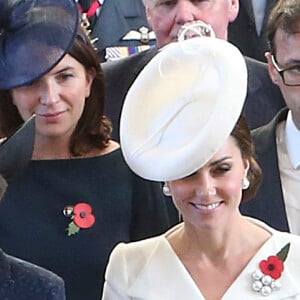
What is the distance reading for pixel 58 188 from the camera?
1.84 metres

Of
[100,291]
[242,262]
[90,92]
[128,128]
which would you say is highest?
[128,128]

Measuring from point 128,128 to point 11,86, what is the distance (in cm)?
22

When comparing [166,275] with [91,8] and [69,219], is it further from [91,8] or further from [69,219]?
[91,8]

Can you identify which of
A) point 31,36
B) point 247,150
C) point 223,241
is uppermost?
point 31,36

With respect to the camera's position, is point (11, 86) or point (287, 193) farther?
point (287, 193)

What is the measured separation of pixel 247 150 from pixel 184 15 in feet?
2.02

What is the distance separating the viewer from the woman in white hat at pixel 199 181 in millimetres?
1404

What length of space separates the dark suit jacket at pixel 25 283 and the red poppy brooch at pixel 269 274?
12.9 inches

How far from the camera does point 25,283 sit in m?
1.33

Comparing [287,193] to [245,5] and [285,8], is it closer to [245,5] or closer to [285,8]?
[285,8]

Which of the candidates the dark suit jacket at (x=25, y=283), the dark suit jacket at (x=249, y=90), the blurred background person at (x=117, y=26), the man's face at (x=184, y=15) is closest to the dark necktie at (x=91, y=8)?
the blurred background person at (x=117, y=26)

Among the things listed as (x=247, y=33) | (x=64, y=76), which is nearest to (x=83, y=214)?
(x=64, y=76)

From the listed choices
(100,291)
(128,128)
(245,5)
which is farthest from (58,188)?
(245,5)

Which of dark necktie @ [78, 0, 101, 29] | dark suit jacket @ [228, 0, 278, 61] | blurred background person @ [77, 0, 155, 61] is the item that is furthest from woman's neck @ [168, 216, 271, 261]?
dark necktie @ [78, 0, 101, 29]
